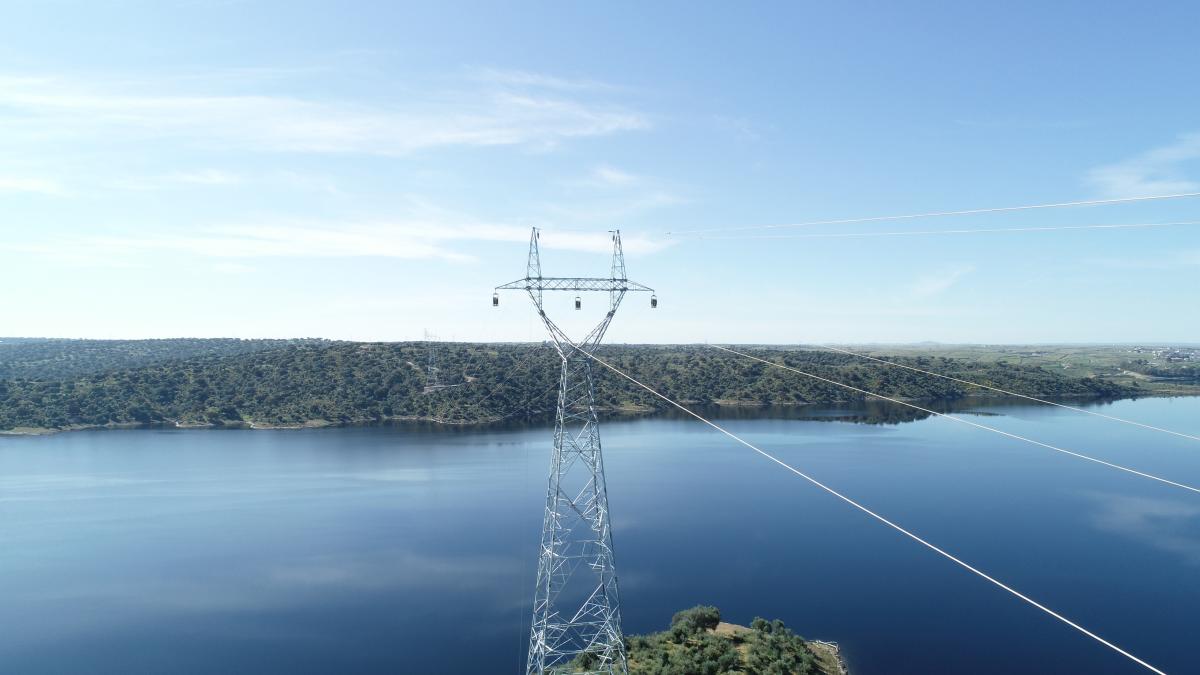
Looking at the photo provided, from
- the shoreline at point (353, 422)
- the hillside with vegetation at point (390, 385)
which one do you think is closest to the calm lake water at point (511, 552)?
the shoreline at point (353, 422)

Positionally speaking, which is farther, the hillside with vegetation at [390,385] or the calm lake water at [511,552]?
the hillside with vegetation at [390,385]

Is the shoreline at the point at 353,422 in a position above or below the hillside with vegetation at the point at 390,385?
below

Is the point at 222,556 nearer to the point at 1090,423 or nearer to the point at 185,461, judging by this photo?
the point at 185,461

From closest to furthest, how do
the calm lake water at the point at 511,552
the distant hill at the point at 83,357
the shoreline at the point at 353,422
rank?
the calm lake water at the point at 511,552 → the shoreline at the point at 353,422 → the distant hill at the point at 83,357

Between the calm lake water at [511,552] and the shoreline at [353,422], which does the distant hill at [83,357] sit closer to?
the shoreline at [353,422]

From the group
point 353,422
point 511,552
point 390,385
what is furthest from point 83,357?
point 511,552

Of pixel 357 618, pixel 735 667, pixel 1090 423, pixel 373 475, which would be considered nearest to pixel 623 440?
pixel 373 475

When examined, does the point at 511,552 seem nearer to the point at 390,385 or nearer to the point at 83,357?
the point at 390,385
